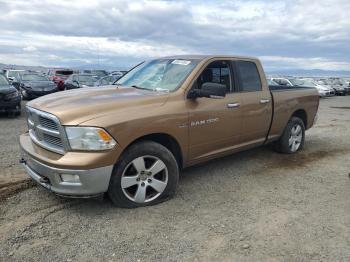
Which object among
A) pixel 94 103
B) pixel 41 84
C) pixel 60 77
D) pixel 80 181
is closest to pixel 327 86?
pixel 60 77

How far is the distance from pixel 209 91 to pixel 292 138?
10.1 ft

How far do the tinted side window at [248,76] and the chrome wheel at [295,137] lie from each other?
1529 millimetres

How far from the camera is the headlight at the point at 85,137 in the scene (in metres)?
3.66

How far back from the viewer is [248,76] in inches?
224

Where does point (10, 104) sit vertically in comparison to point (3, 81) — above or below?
below

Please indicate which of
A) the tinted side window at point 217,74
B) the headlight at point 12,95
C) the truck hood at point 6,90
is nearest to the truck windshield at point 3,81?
the truck hood at point 6,90

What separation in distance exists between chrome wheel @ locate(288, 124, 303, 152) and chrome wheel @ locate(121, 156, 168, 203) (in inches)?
136

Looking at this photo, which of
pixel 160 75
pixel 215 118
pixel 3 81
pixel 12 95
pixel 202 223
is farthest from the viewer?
pixel 3 81

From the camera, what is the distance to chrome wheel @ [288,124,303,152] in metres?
6.83

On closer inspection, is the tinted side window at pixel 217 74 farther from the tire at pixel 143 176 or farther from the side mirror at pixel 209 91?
the tire at pixel 143 176

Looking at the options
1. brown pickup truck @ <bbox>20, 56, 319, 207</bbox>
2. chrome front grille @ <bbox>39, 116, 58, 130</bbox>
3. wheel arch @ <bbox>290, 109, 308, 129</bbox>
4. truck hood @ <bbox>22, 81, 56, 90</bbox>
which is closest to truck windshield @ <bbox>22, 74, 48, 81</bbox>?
truck hood @ <bbox>22, 81, 56, 90</bbox>

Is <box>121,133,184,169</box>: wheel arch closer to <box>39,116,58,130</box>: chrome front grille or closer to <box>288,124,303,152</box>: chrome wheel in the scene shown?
<box>39,116,58,130</box>: chrome front grille

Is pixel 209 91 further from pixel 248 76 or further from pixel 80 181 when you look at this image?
pixel 80 181

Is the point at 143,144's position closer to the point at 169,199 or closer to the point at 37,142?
the point at 169,199
